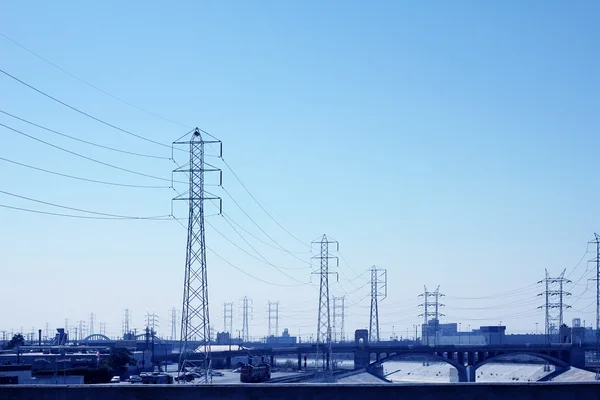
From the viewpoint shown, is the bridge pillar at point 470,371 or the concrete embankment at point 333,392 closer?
the concrete embankment at point 333,392

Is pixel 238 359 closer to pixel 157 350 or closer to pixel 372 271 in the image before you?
pixel 157 350

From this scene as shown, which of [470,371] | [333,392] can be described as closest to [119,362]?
[470,371]

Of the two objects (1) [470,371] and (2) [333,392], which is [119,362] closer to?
(1) [470,371]

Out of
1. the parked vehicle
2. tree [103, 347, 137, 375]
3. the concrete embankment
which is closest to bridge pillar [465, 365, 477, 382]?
the parked vehicle

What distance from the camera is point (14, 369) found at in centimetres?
5244

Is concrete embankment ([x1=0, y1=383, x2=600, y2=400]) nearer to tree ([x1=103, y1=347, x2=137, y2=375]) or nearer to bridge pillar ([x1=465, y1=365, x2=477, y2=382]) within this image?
tree ([x1=103, y1=347, x2=137, y2=375])

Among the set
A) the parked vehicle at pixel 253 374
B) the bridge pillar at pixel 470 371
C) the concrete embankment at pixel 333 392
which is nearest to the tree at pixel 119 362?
the parked vehicle at pixel 253 374

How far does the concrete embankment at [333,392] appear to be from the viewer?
1638 cm

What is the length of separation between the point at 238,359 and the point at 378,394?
5797 inches

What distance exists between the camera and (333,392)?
53.7 feet

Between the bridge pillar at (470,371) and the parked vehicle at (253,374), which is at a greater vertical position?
the parked vehicle at (253,374)

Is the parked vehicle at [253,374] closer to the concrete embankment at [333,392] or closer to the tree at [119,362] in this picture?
the tree at [119,362]

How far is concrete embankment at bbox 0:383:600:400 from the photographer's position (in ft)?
53.7

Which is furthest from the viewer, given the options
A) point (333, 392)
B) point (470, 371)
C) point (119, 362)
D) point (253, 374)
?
point (470, 371)
